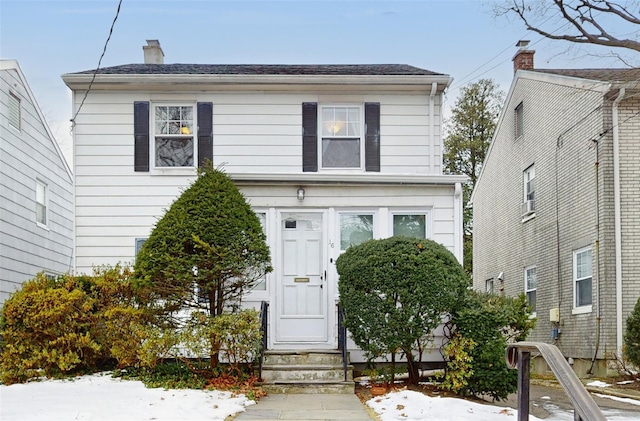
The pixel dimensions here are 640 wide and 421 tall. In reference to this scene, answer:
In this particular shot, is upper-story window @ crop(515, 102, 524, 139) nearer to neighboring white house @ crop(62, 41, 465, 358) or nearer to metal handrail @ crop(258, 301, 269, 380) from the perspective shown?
neighboring white house @ crop(62, 41, 465, 358)

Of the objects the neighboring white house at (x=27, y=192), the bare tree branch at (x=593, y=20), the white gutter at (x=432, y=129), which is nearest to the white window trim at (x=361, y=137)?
the white gutter at (x=432, y=129)

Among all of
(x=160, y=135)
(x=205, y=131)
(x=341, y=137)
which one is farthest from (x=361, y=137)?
(x=160, y=135)

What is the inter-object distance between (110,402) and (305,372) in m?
2.91

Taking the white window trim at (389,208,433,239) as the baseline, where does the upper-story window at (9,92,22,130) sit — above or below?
above

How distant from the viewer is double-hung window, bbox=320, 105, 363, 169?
12281 mm

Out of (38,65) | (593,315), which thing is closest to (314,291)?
(593,315)

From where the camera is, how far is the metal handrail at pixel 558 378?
12.0 ft

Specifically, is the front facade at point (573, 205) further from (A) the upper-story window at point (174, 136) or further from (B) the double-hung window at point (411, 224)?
(A) the upper-story window at point (174, 136)

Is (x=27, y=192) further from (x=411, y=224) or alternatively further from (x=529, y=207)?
(x=529, y=207)

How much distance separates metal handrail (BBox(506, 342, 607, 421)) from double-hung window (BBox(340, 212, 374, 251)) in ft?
21.1

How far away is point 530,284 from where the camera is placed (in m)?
16.9

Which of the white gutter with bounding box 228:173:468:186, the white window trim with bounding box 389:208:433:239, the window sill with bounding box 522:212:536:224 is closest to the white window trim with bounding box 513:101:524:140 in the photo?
the window sill with bounding box 522:212:536:224

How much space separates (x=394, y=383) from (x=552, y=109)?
8.61 metres

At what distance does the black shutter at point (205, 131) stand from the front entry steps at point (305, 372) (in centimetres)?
395
